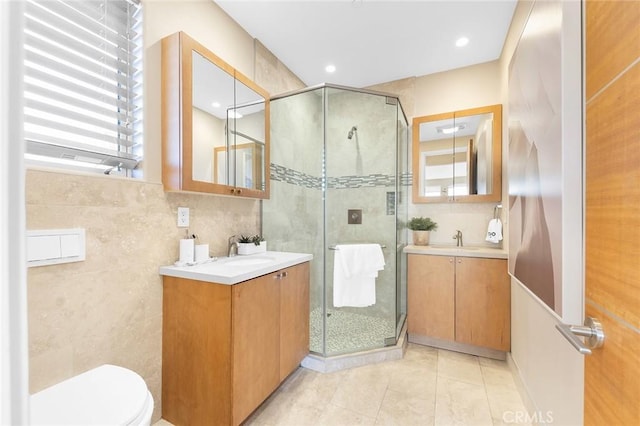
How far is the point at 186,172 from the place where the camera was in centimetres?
145

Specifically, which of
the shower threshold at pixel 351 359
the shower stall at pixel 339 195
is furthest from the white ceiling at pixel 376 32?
the shower threshold at pixel 351 359

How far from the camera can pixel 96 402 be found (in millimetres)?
906

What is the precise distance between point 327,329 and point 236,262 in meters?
1.08

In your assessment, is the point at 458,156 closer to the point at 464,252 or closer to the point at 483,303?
the point at 464,252

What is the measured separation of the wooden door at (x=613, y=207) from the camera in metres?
0.50

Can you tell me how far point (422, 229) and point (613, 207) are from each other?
2.17m

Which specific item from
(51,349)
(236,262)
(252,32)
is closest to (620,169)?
(236,262)

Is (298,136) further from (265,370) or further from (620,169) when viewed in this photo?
(620,169)

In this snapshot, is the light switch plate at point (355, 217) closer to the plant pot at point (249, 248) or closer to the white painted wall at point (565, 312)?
the plant pot at point (249, 248)

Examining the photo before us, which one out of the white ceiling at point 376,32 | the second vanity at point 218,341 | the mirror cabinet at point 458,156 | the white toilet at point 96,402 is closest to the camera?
the white toilet at point 96,402

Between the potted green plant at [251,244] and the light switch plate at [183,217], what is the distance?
0.45m

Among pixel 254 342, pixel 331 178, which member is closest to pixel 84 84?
pixel 254 342

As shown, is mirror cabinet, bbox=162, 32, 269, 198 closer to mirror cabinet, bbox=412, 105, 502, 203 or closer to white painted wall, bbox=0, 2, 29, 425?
white painted wall, bbox=0, 2, 29, 425

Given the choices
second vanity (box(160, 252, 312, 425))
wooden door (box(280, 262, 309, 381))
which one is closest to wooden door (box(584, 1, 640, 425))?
second vanity (box(160, 252, 312, 425))
